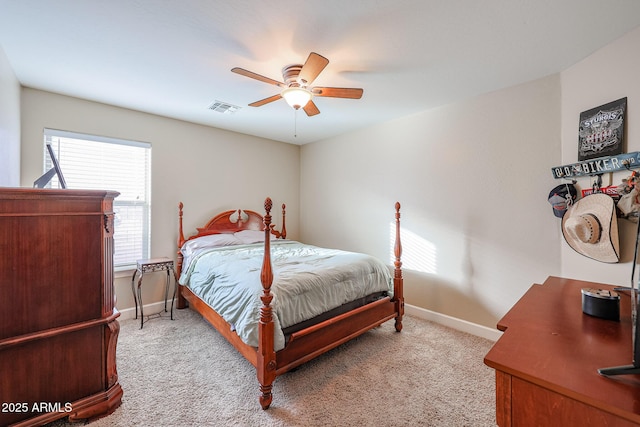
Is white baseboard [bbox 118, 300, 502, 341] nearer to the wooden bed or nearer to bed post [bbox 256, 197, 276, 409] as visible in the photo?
the wooden bed

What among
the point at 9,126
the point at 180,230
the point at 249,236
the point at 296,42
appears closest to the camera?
the point at 296,42

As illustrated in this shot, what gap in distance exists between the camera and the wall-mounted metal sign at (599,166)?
5.74ft

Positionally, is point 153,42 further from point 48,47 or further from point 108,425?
point 108,425

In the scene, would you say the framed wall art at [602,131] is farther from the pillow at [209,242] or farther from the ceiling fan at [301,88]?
the pillow at [209,242]

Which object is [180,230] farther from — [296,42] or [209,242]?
[296,42]

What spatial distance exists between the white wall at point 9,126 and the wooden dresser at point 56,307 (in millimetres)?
1057

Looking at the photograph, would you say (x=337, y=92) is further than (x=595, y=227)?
Yes

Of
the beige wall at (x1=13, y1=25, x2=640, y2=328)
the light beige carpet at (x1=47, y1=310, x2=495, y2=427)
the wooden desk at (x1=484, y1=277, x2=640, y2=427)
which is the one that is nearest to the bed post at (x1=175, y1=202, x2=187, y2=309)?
the beige wall at (x1=13, y1=25, x2=640, y2=328)

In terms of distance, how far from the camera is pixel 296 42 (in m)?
1.91

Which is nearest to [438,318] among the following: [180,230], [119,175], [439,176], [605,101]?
[439,176]

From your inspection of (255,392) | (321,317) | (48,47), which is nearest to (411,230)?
(321,317)

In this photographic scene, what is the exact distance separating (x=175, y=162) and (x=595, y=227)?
429 centimetres

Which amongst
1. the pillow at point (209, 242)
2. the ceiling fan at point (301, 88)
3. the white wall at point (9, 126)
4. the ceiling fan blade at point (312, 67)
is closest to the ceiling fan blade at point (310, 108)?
the ceiling fan at point (301, 88)

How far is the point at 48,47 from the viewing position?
2.02 m
